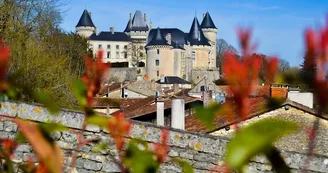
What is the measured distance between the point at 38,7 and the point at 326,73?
2512 centimetres

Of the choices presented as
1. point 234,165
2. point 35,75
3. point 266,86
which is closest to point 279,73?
point 266,86

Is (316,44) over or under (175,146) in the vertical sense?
over

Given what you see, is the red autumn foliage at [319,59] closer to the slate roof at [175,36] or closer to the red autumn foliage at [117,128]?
the red autumn foliage at [117,128]

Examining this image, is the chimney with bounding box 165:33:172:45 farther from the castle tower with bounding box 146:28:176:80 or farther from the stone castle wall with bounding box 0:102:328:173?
the stone castle wall with bounding box 0:102:328:173

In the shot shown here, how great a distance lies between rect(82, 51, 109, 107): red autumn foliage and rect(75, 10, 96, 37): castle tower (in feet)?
354

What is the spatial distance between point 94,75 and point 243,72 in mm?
375

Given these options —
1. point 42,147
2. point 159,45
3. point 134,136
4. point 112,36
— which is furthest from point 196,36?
point 42,147

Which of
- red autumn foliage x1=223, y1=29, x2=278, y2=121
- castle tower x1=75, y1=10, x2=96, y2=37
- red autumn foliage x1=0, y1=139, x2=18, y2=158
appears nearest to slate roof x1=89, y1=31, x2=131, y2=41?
castle tower x1=75, y1=10, x2=96, y2=37

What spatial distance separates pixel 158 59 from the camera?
9175 cm

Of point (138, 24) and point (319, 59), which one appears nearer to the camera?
point (319, 59)

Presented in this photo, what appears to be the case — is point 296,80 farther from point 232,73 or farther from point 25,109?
point 25,109

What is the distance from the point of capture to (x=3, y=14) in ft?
71.7

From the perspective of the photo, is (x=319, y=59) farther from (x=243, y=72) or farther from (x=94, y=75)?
(x=94, y=75)

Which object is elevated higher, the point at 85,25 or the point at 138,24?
the point at 138,24
